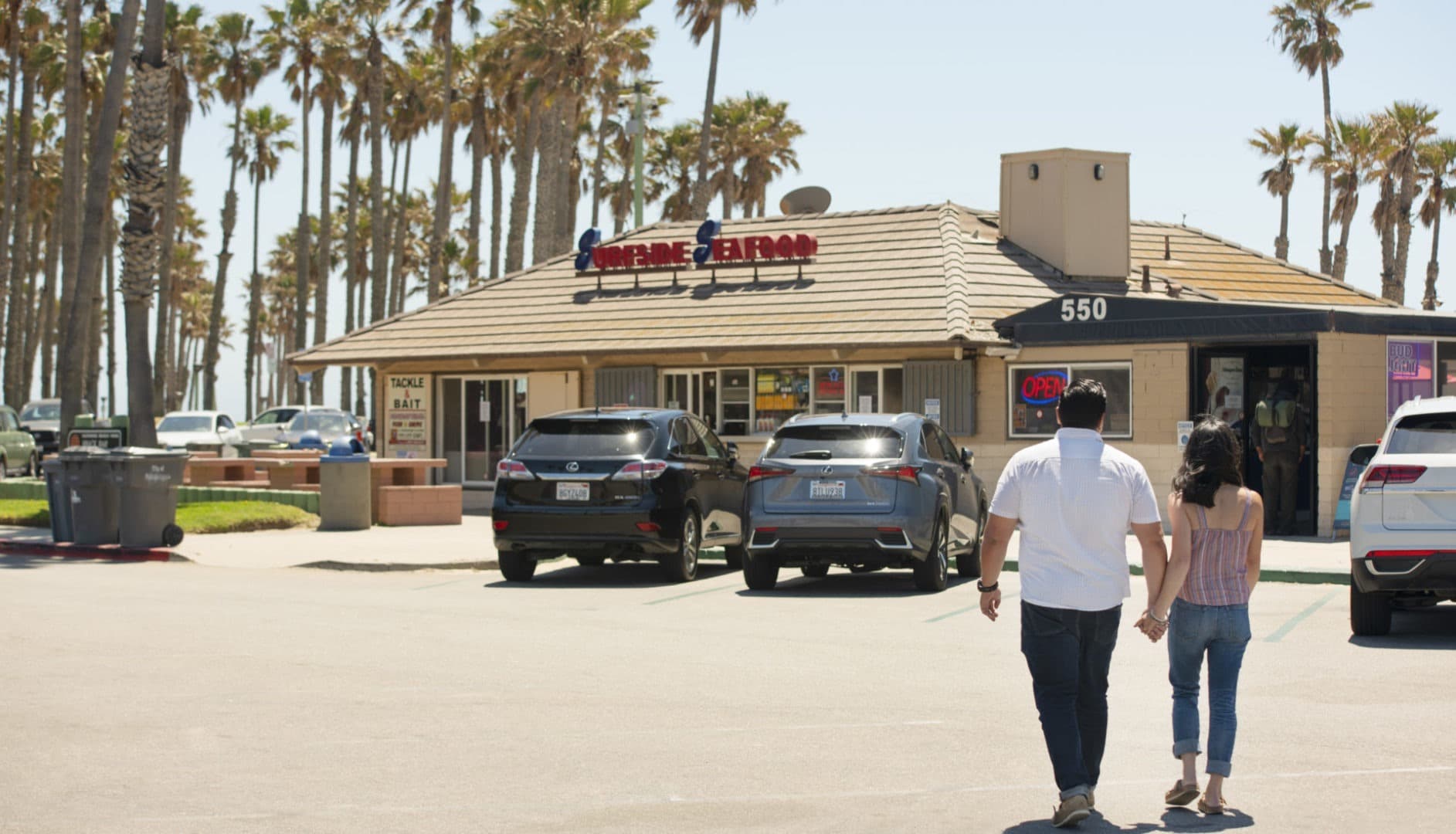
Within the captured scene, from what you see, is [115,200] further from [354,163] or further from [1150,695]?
[1150,695]

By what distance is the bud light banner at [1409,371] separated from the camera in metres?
22.0

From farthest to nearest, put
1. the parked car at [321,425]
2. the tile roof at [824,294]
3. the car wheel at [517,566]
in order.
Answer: the parked car at [321,425]
the tile roof at [824,294]
the car wheel at [517,566]

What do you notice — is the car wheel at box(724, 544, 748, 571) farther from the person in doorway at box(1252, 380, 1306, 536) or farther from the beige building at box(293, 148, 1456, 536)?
the person in doorway at box(1252, 380, 1306, 536)

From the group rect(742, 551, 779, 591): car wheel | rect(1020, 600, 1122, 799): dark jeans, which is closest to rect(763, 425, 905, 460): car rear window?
rect(742, 551, 779, 591): car wheel

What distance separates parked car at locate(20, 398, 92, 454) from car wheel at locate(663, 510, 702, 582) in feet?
104

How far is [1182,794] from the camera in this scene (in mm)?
6723

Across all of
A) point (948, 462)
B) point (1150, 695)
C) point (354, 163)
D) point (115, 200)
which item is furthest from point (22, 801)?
point (115, 200)

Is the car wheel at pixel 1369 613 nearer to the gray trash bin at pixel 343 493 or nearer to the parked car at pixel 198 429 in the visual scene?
the gray trash bin at pixel 343 493

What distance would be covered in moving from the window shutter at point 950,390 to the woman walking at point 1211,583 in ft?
59.5

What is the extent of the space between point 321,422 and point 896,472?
31.1m

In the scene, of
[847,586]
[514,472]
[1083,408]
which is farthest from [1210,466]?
[514,472]

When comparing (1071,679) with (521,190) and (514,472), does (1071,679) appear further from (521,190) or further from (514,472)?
(521,190)

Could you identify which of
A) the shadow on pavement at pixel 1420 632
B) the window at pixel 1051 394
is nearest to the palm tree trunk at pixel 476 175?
the window at pixel 1051 394

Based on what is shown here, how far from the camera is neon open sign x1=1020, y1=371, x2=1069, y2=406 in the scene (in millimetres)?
24406
